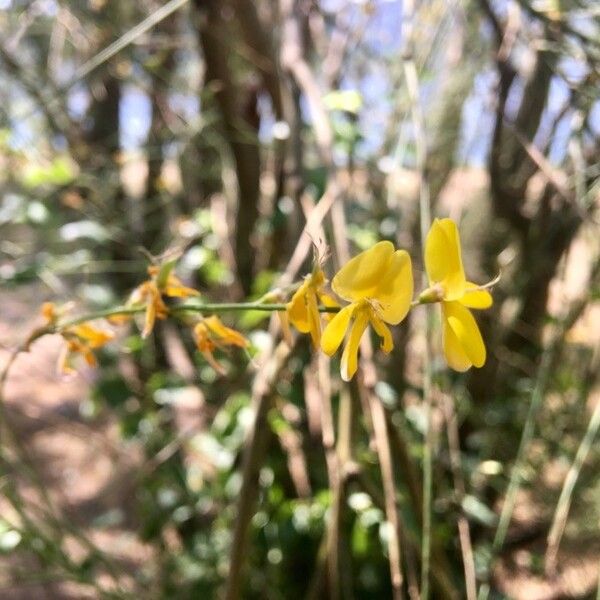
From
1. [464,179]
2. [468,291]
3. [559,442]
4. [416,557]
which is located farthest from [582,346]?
[468,291]

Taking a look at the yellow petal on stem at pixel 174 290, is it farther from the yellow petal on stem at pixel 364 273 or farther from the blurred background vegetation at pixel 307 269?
the blurred background vegetation at pixel 307 269

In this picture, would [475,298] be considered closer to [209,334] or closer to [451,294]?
[451,294]

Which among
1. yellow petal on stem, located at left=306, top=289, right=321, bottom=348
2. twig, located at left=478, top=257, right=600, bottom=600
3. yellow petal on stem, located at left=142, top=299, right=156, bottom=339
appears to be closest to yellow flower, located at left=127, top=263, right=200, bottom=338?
yellow petal on stem, located at left=142, top=299, right=156, bottom=339

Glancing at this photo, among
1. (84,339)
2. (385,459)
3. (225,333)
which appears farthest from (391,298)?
(385,459)

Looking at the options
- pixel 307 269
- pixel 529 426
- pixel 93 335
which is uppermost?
pixel 93 335

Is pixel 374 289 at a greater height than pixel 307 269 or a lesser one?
greater

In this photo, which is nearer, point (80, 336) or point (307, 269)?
point (80, 336)

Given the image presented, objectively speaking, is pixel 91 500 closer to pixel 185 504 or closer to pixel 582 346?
pixel 185 504
